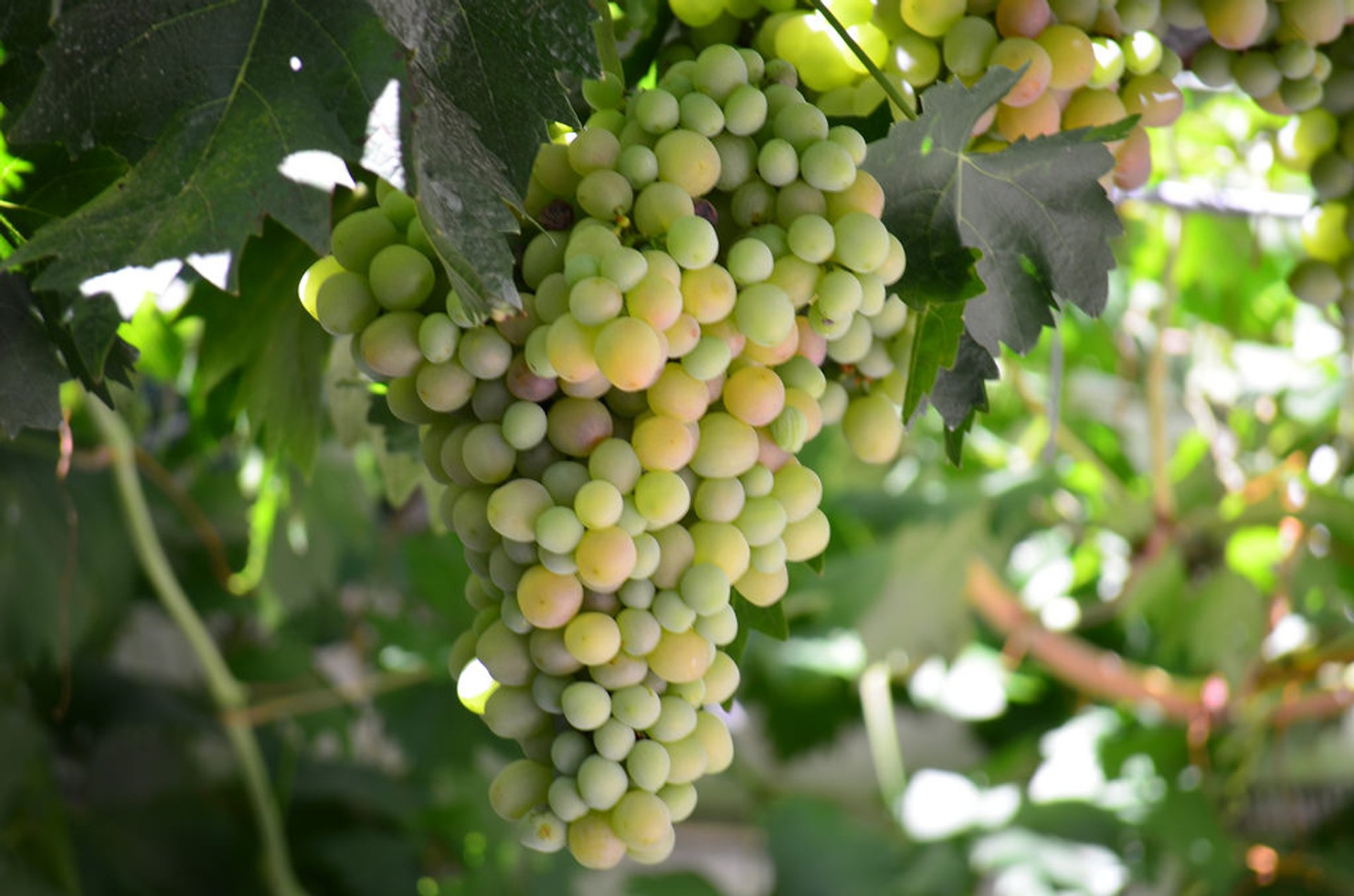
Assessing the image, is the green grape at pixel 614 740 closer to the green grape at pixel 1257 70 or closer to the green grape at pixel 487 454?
the green grape at pixel 487 454

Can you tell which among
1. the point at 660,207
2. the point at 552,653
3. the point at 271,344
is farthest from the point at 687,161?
the point at 271,344

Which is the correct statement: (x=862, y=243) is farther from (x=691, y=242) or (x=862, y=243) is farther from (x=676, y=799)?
(x=676, y=799)

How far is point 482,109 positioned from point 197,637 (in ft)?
2.37

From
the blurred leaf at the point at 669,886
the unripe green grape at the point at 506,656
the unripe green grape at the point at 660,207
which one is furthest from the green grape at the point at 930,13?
the blurred leaf at the point at 669,886

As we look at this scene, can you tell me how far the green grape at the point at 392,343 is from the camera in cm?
27

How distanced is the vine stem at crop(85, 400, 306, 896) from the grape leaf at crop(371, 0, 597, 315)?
576mm

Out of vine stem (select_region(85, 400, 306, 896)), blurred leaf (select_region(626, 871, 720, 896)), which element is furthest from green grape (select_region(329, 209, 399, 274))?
blurred leaf (select_region(626, 871, 720, 896))

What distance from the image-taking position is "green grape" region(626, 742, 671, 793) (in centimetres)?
27

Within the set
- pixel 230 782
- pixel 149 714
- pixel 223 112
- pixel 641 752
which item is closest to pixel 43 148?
pixel 223 112

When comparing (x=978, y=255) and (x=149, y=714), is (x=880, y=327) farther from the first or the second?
(x=149, y=714)

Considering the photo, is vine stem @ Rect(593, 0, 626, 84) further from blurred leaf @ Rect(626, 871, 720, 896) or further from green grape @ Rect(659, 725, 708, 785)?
blurred leaf @ Rect(626, 871, 720, 896)

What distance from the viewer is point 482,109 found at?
0.28m

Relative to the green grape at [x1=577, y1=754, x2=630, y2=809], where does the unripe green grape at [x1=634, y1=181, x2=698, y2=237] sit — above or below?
above

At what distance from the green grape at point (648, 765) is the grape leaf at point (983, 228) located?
0.12m
